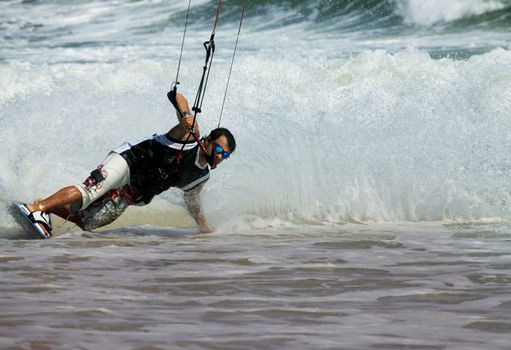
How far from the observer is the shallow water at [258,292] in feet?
12.4

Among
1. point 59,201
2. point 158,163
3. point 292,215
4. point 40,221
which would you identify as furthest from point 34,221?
point 292,215

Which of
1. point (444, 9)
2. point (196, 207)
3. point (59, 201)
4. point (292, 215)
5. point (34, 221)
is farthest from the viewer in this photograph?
point (444, 9)

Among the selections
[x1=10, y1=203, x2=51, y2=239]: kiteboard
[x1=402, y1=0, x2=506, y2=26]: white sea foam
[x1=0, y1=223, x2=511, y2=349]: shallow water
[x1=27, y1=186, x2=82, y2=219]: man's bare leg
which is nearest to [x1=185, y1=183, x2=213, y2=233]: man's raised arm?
[x1=0, y1=223, x2=511, y2=349]: shallow water

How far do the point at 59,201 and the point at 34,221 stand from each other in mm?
228

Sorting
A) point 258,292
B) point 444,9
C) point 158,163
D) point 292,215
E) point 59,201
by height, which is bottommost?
point 292,215

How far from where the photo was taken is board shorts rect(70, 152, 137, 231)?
7.05 meters

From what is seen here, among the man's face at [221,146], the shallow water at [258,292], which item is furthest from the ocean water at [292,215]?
the man's face at [221,146]

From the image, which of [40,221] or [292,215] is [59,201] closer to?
[40,221]

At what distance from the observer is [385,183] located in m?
9.24

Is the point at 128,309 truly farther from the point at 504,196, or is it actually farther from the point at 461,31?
the point at 461,31

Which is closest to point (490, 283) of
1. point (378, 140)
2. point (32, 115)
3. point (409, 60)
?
point (378, 140)

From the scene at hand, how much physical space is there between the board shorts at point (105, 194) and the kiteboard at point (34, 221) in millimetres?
303

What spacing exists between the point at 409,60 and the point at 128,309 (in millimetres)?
12234

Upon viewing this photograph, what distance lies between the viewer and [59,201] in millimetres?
6973
